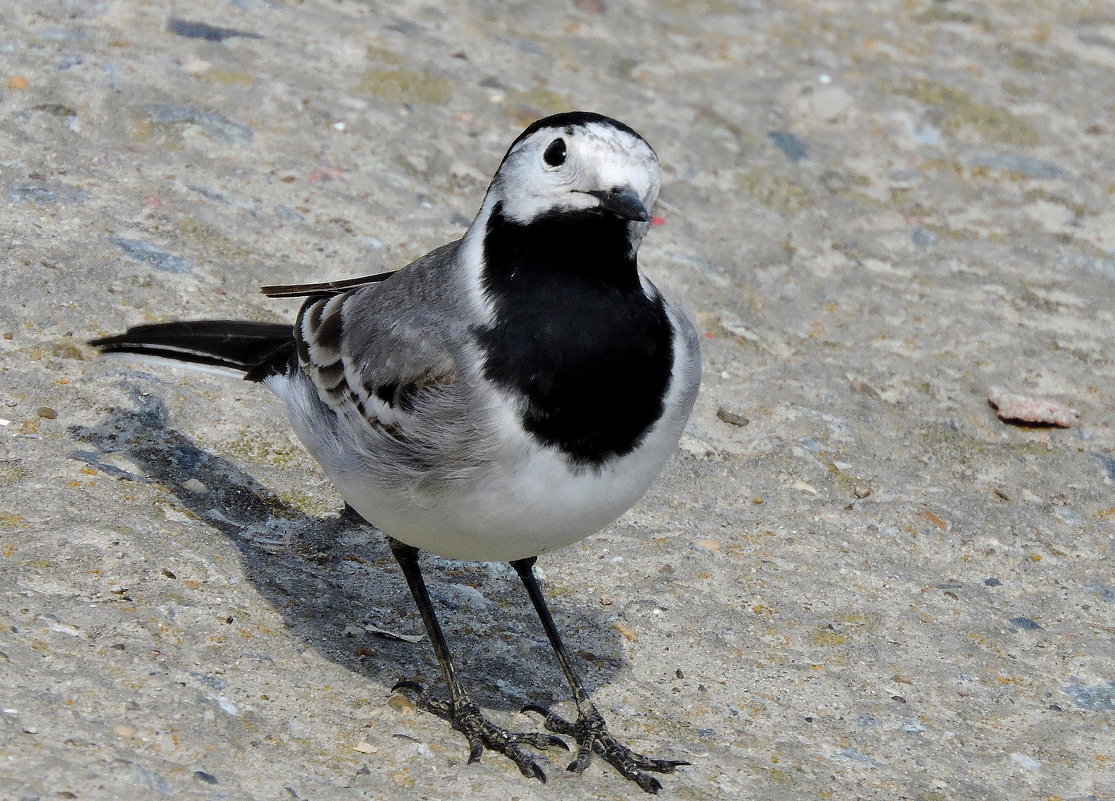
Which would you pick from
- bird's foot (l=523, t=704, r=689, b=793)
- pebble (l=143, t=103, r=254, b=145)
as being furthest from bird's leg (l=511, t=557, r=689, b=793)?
pebble (l=143, t=103, r=254, b=145)

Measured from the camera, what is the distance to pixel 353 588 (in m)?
4.86

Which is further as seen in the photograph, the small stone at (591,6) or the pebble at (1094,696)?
the small stone at (591,6)

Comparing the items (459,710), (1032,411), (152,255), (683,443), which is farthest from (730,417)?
(152,255)

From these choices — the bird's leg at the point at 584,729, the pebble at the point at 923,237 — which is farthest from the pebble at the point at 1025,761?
the pebble at the point at 923,237

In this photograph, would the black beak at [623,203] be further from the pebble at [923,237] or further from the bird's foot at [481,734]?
the pebble at [923,237]

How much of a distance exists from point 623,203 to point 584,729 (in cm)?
175

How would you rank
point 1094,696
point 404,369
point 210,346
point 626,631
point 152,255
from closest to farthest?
point 404,369, point 1094,696, point 626,631, point 210,346, point 152,255

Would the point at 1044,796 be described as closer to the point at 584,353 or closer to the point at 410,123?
the point at 584,353

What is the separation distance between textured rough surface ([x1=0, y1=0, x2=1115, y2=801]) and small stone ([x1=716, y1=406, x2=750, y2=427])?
3 cm

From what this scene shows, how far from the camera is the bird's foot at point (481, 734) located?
404 cm

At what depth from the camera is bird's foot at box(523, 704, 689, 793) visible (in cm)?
402

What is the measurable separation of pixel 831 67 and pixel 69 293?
18.2 feet

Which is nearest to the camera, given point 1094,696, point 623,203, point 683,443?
point 623,203

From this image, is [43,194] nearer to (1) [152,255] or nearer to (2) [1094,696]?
(1) [152,255]
